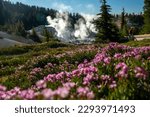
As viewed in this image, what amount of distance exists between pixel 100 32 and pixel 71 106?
53005mm

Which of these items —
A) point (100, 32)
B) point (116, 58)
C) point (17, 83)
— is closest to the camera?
point (116, 58)

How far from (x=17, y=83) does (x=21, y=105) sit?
6.03 meters

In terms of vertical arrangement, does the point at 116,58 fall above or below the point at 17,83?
above

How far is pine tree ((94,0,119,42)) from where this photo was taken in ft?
190

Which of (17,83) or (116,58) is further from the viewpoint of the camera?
(17,83)

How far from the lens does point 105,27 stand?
58250 millimetres

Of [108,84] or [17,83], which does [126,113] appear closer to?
[108,84]

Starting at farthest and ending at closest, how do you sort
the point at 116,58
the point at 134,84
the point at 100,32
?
1. the point at 100,32
2. the point at 116,58
3. the point at 134,84

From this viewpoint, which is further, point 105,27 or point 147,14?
point 147,14

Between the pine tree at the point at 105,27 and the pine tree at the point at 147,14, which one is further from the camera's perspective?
the pine tree at the point at 147,14

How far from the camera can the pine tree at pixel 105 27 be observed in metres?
58.0

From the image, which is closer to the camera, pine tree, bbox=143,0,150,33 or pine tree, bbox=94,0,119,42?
pine tree, bbox=94,0,119,42

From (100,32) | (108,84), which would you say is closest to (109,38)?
(100,32)

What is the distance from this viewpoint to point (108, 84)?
753 cm
